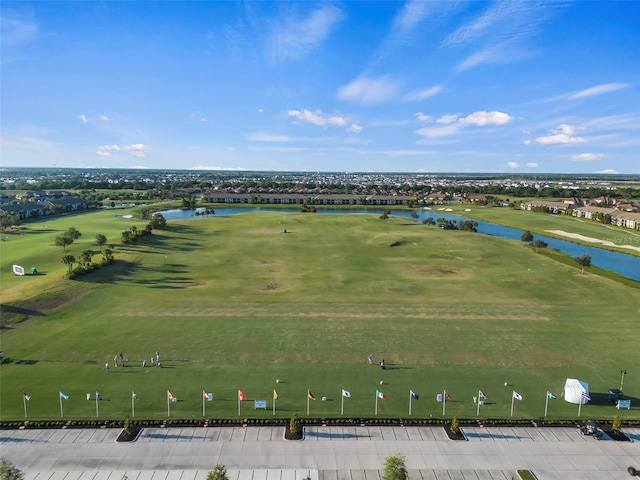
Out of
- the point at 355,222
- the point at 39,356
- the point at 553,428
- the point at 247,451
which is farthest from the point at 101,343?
the point at 355,222

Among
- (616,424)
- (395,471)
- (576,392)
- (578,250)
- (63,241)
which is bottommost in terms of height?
(616,424)

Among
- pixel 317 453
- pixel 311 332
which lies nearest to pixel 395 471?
pixel 317 453

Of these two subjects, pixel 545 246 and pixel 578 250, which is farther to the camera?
pixel 578 250

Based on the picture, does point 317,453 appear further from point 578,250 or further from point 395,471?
point 578,250

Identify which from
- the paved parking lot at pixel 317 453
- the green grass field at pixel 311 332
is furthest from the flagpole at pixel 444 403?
the paved parking lot at pixel 317 453

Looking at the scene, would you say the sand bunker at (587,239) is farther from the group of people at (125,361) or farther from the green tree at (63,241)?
the green tree at (63,241)
